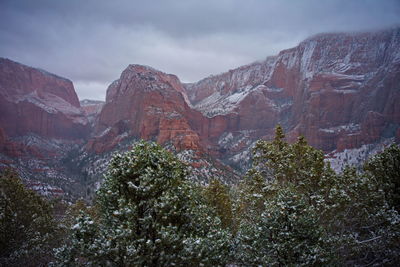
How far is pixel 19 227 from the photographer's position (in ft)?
71.6

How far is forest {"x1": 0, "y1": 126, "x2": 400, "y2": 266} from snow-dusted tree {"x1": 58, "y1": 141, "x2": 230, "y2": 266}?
0.12 feet

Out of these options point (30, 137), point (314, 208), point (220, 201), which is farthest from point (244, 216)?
point (30, 137)

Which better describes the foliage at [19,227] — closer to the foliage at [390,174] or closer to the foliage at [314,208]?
the foliage at [314,208]

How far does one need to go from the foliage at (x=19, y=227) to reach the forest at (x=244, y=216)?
451 inches

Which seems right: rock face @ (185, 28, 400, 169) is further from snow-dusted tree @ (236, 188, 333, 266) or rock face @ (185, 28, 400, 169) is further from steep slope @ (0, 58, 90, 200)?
snow-dusted tree @ (236, 188, 333, 266)

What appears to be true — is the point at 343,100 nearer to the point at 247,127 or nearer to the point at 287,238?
the point at 247,127

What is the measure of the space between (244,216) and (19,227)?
16.8 meters

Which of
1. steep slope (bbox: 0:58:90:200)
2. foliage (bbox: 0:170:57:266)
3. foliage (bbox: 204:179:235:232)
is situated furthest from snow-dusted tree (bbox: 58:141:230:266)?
steep slope (bbox: 0:58:90:200)

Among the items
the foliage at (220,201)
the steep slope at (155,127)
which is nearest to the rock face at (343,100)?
the steep slope at (155,127)

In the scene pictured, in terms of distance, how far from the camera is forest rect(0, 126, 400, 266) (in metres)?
9.97

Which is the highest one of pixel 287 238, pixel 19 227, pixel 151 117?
pixel 151 117

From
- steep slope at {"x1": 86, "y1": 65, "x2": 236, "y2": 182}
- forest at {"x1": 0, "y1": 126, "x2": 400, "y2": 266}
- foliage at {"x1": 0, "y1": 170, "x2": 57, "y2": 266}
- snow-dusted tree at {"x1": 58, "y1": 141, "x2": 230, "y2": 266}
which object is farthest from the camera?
steep slope at {"x1": 86, "y1": 65, "x2": 236, "y2": 182}

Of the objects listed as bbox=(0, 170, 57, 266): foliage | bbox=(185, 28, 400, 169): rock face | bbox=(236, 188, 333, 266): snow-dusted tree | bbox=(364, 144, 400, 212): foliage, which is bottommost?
bbox=(0, 170, 57, 266): foliage

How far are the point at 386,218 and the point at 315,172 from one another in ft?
12.6
